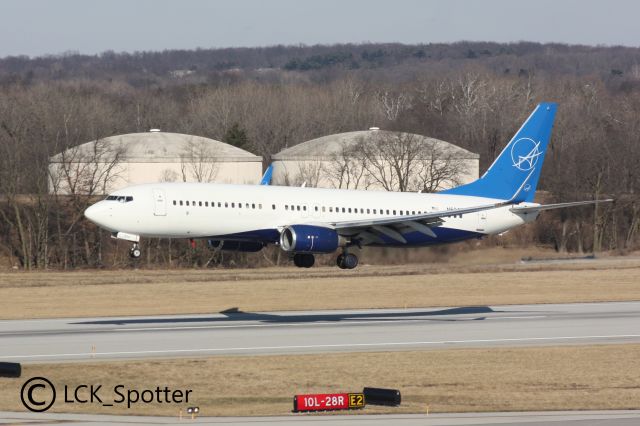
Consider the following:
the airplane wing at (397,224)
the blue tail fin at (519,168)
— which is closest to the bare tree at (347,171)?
the blue tail fin at (519,168)

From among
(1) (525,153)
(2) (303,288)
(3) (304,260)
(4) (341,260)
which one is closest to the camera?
(4) (341,260)

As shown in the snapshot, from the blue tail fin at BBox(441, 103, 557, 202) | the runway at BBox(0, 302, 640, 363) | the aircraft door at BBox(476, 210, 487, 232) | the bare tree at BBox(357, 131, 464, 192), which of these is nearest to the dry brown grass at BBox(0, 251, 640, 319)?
the aircraft door at BBox(476, 210, 487, 232)

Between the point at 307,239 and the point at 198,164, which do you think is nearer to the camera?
the point at 307,239

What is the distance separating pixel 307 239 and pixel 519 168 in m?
17.7

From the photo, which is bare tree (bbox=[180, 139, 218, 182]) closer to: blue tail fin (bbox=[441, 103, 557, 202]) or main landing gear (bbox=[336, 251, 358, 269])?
Answer: blue tail fin (bbox=[441, 103, 557, 202])

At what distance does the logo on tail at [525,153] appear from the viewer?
75.0 m

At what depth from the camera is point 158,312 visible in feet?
230

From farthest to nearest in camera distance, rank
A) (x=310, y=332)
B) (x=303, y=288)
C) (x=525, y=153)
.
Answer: (x=303, y=288) → (x=525, y=153) → (x=310, y=332)

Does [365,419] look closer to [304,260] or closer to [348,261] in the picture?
[348,261]

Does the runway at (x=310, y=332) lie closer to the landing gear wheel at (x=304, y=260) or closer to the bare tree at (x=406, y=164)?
the landing gear wheel at (x=304, y=260)

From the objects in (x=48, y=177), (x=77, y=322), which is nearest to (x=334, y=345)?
(x=77, y=322)

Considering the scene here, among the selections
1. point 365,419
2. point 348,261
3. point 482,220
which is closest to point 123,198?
point 348,261

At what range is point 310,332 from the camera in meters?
58.8

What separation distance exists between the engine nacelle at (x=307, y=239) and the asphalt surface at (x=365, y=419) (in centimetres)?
2532
